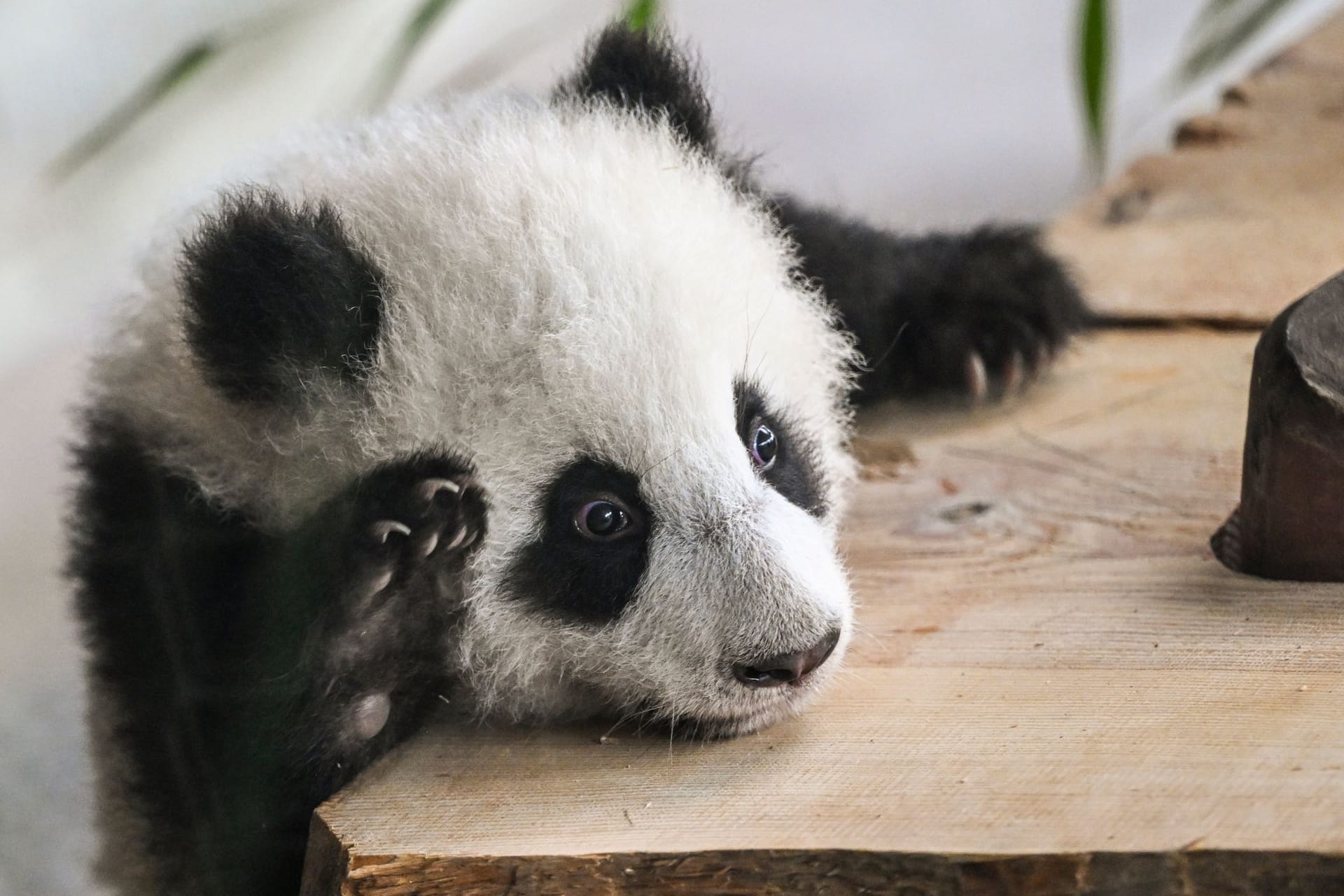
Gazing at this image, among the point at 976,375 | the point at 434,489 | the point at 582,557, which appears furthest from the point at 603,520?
the point at 976,375

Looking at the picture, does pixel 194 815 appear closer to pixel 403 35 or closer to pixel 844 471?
pixel 844 471

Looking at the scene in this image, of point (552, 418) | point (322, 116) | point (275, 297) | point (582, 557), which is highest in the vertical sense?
point (322, 116)

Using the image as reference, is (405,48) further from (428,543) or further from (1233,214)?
(1233,214)

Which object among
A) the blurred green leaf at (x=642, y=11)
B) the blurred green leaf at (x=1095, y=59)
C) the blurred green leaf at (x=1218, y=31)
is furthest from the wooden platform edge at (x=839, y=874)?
the blurred green leaf at (x=1218, y=31)

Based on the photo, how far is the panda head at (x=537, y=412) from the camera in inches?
45.4

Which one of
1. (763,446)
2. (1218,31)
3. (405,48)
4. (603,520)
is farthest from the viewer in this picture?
(1218,31)

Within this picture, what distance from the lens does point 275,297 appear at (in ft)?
3.67

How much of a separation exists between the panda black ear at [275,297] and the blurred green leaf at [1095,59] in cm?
123

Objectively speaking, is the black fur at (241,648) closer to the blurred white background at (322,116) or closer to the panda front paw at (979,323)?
the blurred white background at (322,116)

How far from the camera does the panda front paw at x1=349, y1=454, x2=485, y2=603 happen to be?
1.11 metres

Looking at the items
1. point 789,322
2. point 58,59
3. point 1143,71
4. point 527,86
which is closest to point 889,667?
point 789,322

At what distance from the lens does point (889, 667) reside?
1.28 metres

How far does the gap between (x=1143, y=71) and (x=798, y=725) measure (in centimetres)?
314

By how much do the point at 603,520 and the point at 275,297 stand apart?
340mm
